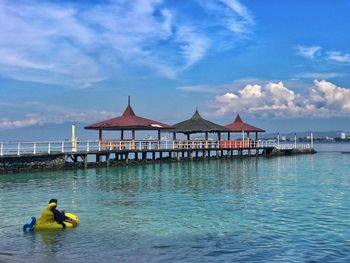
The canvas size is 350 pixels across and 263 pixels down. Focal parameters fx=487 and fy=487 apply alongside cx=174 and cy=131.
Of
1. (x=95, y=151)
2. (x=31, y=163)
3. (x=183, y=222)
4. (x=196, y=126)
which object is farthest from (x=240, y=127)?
(x=183, y=222)

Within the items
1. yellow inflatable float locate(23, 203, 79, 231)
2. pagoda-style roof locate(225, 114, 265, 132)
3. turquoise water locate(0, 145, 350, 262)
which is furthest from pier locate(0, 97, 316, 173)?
yellow inflatable float locate(23, 203, 79, 231)

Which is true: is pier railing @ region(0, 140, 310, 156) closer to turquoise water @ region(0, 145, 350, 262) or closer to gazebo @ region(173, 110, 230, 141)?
gazebo @ region(173, 110, 230, 141)

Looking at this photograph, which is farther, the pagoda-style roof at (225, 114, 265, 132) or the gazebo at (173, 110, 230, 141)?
the pagoda-style roof at (225, 114, 265, 132)

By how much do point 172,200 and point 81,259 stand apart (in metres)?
9.72

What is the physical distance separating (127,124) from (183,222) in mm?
26439

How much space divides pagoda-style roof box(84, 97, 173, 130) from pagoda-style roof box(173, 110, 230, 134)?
6.36m

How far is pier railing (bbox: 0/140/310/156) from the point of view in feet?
114

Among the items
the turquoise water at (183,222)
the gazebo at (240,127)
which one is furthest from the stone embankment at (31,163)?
the gazebo at (240,127)

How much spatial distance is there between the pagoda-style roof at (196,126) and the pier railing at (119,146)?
1394mm

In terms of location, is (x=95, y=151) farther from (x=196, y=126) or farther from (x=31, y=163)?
(x=196, y=126)

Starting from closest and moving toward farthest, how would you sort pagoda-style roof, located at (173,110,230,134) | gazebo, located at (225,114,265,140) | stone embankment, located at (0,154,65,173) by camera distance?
stone embankment, located at (0,154,65,173)
pagoda-style roof, located at (173,110,230,134)
gazebo, located at (225,114,265,140)

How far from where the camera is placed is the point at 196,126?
163ft

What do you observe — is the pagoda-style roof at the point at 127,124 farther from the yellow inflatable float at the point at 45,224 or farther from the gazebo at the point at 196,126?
the yellow inflatable float at the point at 45,224

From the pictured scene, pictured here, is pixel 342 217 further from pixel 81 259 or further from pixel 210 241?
pixel 81 259
